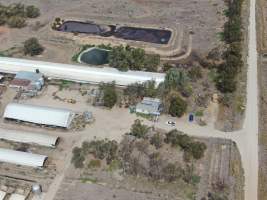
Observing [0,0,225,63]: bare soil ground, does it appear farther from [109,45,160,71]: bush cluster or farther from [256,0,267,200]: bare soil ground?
[109,45,160,71]: bush cluster

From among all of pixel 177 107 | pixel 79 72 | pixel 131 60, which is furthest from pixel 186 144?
pixel 79 72

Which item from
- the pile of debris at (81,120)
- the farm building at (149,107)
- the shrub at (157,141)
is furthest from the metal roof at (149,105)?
the pile of debris at (81,120)

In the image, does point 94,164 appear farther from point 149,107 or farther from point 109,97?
point 149,107

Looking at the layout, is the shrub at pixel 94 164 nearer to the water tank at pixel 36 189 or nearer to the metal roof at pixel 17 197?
the water tank at pixel 36 189

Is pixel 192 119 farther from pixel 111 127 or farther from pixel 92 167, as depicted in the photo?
pixel 92 167

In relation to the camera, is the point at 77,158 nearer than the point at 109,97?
Yes
